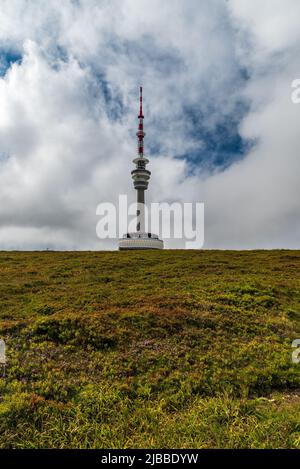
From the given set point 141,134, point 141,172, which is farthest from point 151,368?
point 141,134

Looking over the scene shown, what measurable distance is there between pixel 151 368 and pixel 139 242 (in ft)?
218

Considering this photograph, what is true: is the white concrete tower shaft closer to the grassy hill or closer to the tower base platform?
the tower base platform

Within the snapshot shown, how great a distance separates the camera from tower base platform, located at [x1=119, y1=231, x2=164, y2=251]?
76.3m

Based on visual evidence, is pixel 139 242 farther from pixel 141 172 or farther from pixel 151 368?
pixel 151 368

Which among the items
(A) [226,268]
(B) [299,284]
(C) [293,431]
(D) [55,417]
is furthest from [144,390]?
(A) [226,268]

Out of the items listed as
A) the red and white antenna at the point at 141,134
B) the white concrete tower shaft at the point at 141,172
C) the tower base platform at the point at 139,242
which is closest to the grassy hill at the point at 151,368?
the tower base platform at the point at 139,242

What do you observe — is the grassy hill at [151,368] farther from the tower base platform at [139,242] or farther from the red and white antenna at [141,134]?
the red and white antenna at [141,134]

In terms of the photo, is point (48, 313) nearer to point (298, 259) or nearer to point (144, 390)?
point (144, 390)

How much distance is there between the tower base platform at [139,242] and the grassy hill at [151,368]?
56.1 metres

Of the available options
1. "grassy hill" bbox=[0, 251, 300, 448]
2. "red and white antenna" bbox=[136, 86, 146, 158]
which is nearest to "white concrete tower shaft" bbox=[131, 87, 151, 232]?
"red and white antenna" bbox=[136, 86, 146, 158]

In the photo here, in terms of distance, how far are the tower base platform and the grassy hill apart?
184 ft

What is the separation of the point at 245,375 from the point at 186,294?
28.4 ft

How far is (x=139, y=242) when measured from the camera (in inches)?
3009
